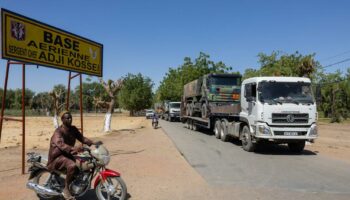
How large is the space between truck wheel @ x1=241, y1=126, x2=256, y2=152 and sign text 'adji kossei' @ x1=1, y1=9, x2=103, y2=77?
6413mm

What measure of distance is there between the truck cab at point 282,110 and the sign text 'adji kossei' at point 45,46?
20.2 ft

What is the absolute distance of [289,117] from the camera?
13.3 meters

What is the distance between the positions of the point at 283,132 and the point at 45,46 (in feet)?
28.2

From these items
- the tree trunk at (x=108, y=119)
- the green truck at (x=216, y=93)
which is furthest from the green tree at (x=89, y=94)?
the green truck at (x=216, y=93)

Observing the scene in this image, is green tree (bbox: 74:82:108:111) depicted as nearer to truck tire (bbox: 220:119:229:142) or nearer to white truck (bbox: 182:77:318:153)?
truck tire (bbox: 220:119:229:142)

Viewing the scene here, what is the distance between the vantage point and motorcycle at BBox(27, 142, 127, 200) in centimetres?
628

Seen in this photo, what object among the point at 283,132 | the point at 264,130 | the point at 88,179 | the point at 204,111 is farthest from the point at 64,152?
the point at 204,111

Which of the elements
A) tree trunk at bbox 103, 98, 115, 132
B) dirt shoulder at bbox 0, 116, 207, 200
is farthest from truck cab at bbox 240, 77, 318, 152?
tree trunk at bbox 103, 98, 115, 132

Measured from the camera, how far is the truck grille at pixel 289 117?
13266 millimetres

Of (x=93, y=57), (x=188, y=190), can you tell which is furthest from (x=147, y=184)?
(x=93, y=57)

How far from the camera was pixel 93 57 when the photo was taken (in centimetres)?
1289

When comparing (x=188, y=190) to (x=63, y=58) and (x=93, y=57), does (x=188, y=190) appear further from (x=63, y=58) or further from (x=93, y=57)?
(x=93, y=57)

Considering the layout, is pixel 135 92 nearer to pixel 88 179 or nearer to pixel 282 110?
pixel 282 110

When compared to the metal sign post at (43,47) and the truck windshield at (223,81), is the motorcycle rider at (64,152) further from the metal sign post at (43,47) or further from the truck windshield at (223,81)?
the truck windshield at (223,81)
